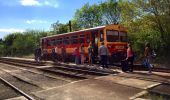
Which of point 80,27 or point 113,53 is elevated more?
point 80,27

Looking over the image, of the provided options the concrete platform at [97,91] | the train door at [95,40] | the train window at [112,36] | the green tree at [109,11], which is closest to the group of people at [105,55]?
the train door at [95,40]

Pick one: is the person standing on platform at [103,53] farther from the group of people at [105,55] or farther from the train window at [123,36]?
the train window at [123,36]

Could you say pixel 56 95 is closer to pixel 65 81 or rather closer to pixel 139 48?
pixel 65 81

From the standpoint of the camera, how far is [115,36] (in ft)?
84.6

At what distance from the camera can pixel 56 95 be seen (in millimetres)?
12867

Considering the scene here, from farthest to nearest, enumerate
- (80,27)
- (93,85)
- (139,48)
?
1. (80,27)
2. (139,48)
3. (93,85)

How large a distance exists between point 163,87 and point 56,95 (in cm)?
409

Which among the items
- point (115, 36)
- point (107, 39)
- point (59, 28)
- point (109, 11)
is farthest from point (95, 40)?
point (59, 28)

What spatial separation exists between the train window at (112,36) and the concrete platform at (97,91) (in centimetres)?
1008

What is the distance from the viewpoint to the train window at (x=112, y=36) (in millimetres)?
25211

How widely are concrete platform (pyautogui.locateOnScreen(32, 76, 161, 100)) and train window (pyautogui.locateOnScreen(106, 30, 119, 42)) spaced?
33.1ft

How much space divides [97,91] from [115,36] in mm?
13192

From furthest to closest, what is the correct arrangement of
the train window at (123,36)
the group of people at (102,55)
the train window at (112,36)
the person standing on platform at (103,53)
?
1. the train window at (123,36)
2. the train window at (112,36)
3. the person standing on platform at (103,53)
4. the group of people at (102,55)

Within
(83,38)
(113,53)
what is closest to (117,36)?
(113,53)
